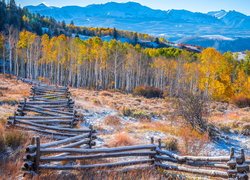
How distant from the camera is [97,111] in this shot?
23.9 metres

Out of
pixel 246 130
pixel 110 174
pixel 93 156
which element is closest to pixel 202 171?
pixel 110 174

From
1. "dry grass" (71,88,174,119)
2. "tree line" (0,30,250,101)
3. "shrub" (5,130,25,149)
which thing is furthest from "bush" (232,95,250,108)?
"shrub" (5,130,25,149)

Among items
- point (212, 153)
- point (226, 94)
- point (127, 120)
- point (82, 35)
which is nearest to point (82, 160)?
point (212, 153)

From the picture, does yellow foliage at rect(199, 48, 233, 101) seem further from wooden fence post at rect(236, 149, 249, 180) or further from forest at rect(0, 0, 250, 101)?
wooden fence post at rect(236, 149, 249, 180)

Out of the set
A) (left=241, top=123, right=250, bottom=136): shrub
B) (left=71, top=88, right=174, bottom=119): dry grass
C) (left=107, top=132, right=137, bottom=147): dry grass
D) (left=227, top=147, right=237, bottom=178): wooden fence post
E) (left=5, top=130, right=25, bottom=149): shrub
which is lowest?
(left=71, top=88, right=174, bottom=119): dry grass

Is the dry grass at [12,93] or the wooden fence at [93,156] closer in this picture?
the wooden fence at [93,156]

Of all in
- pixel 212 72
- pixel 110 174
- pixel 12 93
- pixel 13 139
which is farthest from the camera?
pixel 212 72

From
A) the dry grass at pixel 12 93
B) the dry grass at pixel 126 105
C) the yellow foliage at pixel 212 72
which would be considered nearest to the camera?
the dry grass at pixel 12 93

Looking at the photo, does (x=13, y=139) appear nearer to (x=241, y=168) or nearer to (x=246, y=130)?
(x=241, y=168)

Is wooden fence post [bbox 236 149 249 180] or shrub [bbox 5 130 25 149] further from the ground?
wooden fence post [bbox 236 149 249 180]

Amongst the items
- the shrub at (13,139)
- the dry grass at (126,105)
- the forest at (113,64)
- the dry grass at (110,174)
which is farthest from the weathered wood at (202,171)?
the forest at (113,64)

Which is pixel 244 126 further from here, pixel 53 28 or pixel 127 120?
pixel 53 28

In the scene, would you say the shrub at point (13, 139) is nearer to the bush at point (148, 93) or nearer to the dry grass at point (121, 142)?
the dry grass at point (121, 142)

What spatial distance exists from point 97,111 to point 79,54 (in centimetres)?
3971
